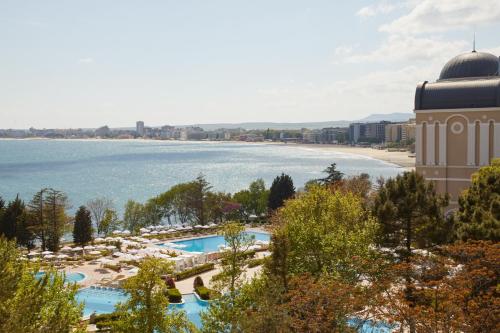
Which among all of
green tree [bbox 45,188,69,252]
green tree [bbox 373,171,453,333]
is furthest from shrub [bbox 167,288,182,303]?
green tree [bbox 45,188,69,252]

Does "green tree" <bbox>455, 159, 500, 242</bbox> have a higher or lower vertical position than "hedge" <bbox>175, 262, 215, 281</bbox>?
higher

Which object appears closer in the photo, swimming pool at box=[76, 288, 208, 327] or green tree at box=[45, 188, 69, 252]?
swimming pool at box=[76, 288, 208, 327]

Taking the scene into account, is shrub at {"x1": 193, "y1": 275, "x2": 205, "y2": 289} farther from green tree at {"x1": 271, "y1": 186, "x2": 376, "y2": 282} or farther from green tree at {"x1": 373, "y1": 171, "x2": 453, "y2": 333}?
green tree at {"x1": 373, "y1": 171, "x2": 453, "y2": 333}

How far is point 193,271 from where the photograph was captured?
2906 centimetres

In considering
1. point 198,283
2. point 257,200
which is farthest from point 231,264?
point 257,200

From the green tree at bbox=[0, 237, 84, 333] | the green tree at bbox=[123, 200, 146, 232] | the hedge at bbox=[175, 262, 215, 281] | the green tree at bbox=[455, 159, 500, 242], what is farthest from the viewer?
the green tree at bbox=[123, 200, 146, 232]

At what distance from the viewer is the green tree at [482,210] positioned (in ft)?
51.7

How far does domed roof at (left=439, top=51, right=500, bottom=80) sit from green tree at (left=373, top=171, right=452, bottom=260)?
56.1 ft

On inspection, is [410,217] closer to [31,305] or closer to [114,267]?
[31,305]

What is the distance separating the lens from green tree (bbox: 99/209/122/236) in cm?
4650

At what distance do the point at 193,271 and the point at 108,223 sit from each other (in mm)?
20156

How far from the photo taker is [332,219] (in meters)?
20.5

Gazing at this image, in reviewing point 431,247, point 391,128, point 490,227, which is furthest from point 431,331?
point 391,128

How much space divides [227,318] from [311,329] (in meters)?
3.05
